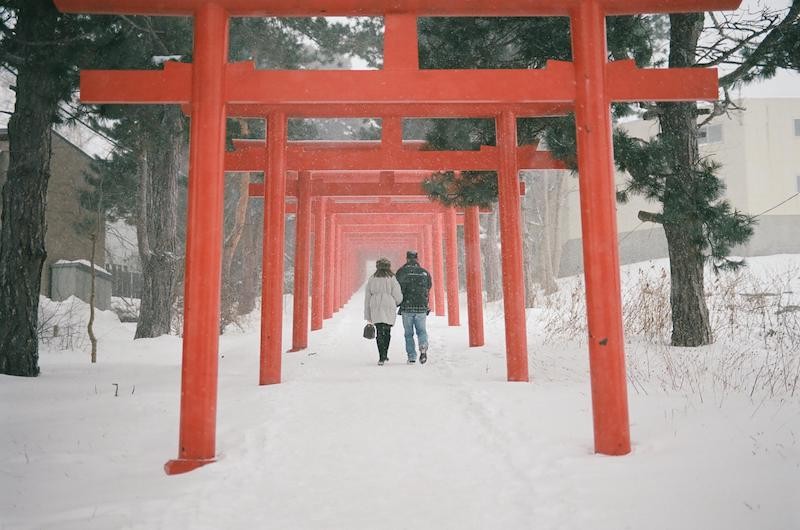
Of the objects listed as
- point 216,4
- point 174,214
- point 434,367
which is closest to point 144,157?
point 174,214

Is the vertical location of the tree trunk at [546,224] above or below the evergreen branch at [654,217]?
above

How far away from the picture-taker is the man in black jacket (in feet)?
26.6

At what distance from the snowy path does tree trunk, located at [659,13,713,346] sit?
2.29 m

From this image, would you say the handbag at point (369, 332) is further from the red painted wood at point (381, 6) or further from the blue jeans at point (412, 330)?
the red painted wood at point (381, 6)

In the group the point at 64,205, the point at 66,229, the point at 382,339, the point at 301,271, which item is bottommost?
Result: the point at 382,339

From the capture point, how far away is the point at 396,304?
8.32 m

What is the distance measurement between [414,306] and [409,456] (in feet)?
15.5

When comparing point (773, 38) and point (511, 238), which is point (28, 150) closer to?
point (511, 238)

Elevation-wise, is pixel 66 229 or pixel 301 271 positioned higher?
pixel 66 229

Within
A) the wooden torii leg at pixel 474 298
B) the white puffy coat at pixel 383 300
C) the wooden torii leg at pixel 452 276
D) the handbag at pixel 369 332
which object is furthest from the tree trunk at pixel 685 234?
the wooden torii leg at pixel 452 276

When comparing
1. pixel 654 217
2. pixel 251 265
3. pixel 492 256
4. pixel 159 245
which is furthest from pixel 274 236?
pixel 492 256

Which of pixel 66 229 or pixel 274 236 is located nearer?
pixel 274 236

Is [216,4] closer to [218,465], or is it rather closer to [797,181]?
[218,465]

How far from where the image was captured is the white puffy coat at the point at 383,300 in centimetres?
818
